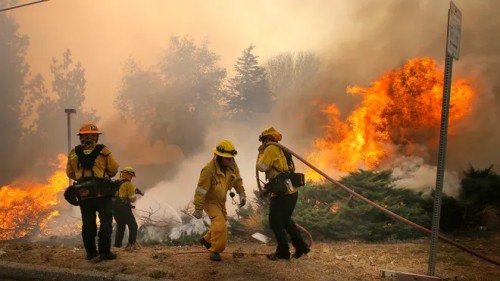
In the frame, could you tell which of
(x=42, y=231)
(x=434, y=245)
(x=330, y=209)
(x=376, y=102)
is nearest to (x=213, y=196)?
(x=434, y=245)

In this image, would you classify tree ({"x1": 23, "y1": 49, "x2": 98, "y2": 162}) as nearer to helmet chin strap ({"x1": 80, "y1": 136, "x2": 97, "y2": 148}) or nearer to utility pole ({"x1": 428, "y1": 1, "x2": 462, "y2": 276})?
A: helmet chin strap ({"x1": 80, "y1": 136, "x2": 97, "y2": 148})

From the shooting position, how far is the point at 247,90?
899 inches

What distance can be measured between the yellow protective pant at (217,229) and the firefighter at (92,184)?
1.37m

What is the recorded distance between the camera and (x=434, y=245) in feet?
14.8

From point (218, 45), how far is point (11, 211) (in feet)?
45.6

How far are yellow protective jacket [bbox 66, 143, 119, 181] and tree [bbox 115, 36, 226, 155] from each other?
1794 centimetres

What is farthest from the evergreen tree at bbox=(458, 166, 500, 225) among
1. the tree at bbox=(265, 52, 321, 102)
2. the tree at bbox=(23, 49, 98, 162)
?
the tree at bbox=(23, 49, 98, 162)

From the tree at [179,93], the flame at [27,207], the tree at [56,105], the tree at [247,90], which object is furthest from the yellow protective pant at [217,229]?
the tree at [56,105]

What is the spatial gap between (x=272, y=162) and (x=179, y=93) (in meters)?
18.6

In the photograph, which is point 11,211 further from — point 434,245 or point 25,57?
point 434,245

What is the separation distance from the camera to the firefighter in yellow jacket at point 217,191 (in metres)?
5.37

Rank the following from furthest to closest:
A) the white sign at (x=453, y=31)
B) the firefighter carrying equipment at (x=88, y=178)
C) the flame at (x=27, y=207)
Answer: the flame at (x=27, y=207) < the firefighter carrying equipment at (x=88, y=178) < the white sign at (x=453, y=31)

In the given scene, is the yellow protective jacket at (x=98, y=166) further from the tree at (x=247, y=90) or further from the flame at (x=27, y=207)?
the tree at (x=247, y=90)

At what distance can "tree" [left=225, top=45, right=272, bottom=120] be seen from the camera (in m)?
22.4
